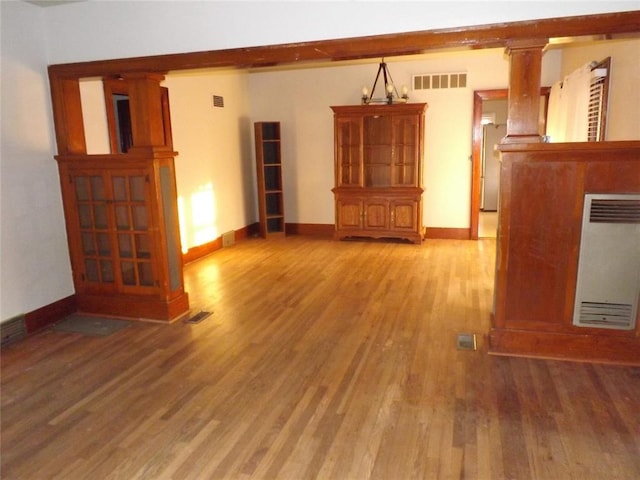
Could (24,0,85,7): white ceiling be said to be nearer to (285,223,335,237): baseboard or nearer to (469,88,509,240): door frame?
(285,223,335,237): baseboard

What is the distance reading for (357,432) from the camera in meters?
2.42

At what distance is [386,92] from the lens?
6777 millimetres

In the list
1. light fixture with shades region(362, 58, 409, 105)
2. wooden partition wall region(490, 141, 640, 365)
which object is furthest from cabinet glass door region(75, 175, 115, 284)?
light fixture with shades region(362, 58, 409, 105)

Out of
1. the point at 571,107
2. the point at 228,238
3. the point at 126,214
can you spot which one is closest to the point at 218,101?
the point at 228,238

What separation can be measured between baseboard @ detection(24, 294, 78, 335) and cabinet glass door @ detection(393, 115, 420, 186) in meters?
4.41

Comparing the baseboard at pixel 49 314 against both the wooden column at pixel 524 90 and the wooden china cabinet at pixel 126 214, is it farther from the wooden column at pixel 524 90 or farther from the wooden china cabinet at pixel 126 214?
the wooden column at pixel 524 90

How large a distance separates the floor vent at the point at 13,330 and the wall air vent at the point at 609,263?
4.08 m

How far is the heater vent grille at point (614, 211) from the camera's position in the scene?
2.94 m

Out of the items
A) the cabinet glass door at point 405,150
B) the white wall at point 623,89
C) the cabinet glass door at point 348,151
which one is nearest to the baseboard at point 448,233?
the cabinet glass door at point 405,150

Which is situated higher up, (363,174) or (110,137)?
(110,137)

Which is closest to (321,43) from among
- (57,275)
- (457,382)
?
(457,382)

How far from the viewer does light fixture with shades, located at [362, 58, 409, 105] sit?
Answer: 6.59m

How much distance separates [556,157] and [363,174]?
402 cm

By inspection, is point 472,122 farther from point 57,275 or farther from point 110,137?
point 57,275
